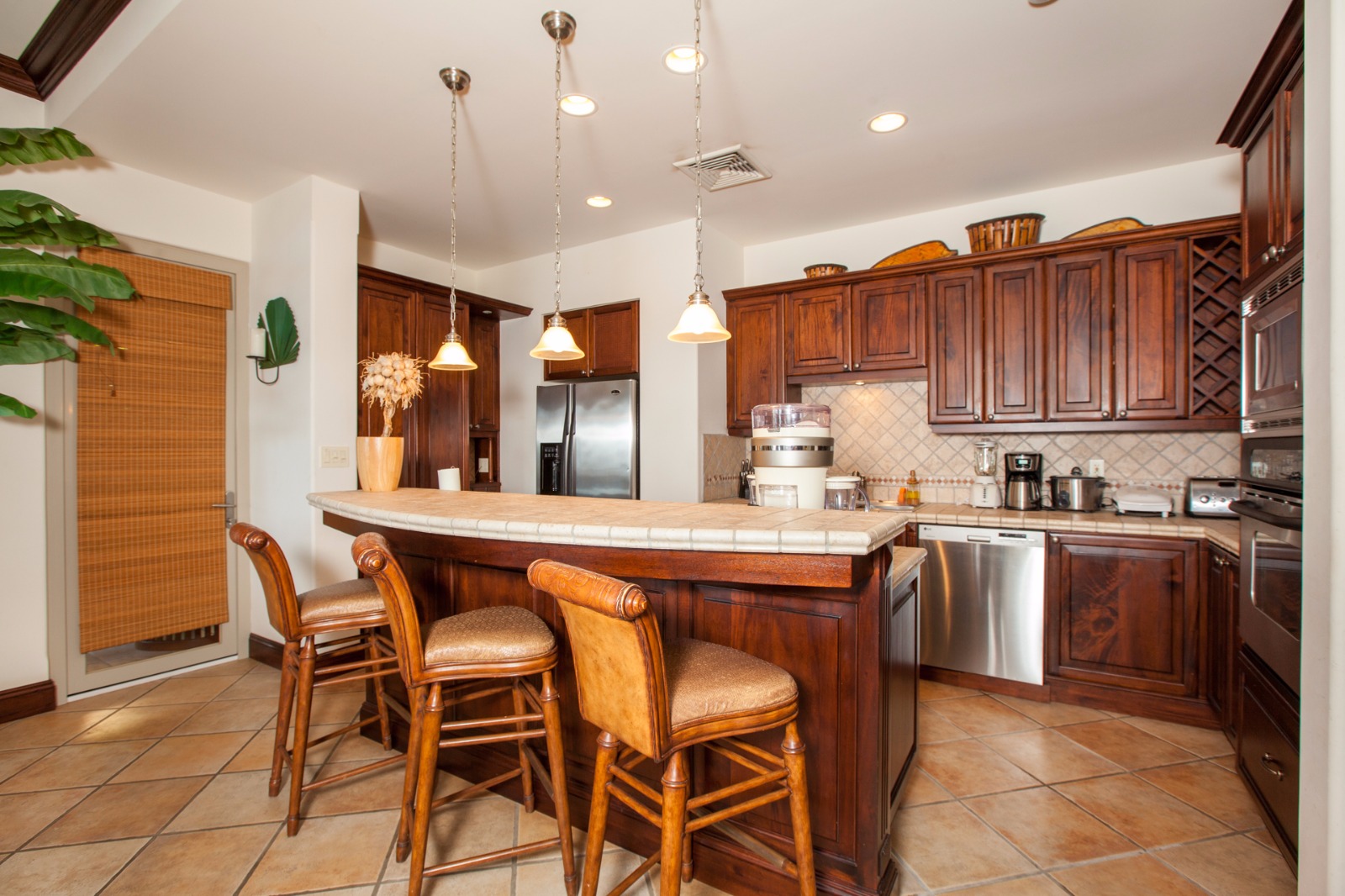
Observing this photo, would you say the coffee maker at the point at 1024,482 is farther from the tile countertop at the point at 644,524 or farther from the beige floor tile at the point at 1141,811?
the tile countertop at the point at 644,524

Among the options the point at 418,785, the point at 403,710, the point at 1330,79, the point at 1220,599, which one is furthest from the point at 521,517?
the point at 1220,599

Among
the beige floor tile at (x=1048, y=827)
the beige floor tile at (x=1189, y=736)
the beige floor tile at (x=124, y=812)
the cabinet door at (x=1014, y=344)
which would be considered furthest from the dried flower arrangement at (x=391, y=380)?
the beige floor tile at (x=1189, y=736)

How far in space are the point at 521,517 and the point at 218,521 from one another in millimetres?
3022

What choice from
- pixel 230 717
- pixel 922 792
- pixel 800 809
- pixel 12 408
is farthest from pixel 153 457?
pixel 922 792

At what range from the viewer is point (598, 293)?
14.6 feet

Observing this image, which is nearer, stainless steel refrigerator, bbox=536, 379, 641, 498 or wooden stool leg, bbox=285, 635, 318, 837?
wooden stool leg, bbox=285, 635, 318, 837

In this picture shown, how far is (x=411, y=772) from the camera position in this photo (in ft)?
5.61

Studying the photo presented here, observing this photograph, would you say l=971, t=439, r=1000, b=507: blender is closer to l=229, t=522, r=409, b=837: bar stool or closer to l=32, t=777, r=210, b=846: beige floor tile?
l=229, t=522, r=409, b=837: bar stool

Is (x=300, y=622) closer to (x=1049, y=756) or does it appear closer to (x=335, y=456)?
(x=335, y=456)

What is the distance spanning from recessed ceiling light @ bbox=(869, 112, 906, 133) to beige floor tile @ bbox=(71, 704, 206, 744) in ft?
13.8

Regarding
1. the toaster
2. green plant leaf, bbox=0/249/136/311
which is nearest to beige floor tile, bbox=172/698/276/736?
green plant leaf, bbox=0/249/136/311

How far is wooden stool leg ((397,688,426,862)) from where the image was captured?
1.65 meters

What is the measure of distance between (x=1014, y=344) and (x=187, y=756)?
439 cm

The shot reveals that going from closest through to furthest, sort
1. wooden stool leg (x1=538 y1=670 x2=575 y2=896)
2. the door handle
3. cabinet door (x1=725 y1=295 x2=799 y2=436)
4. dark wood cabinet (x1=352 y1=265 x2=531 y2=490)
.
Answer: wooden stool leg (x1=538 y1=670 x2=575 y2=896) → the door handle → dark wood cabinet (x1=352 y1=265 x2=531 y2=490) → cabinet door (x1=725 y1=295 x2=799 y2=436)
